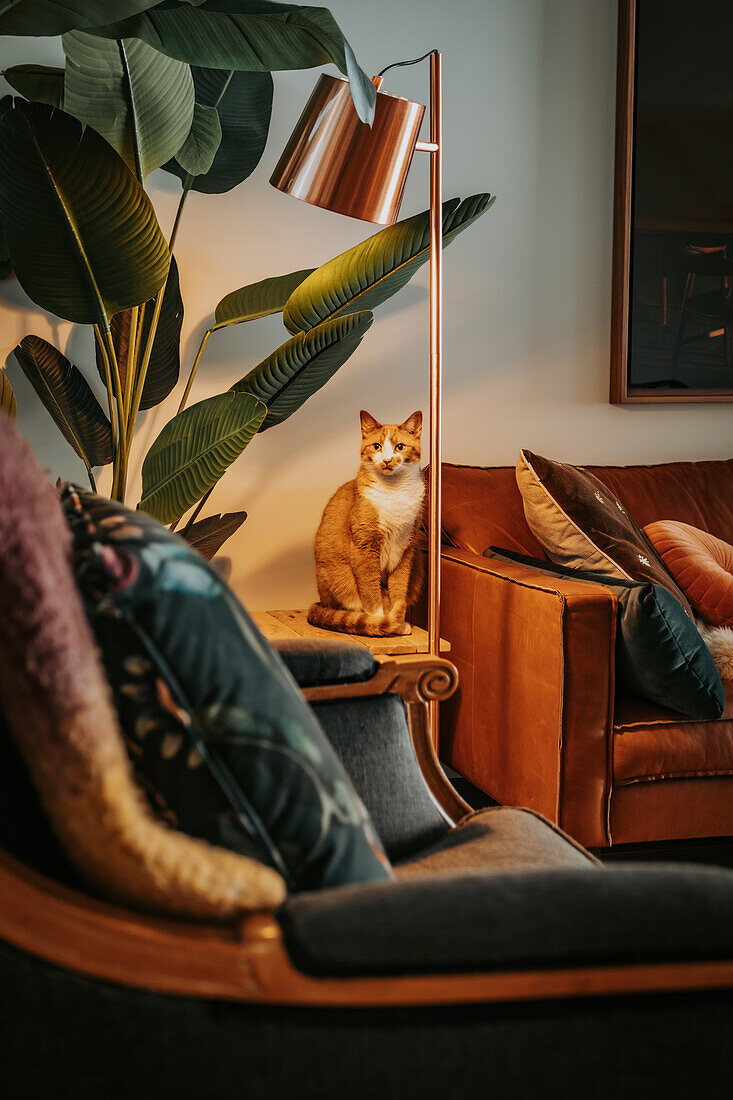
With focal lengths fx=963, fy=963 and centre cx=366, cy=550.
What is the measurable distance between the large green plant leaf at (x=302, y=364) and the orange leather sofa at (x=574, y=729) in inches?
21.8

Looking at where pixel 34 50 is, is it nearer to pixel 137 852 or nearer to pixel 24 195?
pixel 24 195

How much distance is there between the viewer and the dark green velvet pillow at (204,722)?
689 millimetres

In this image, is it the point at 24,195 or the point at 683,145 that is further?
the point at 683,145

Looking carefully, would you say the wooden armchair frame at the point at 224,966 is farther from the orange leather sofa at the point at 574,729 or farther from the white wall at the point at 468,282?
the white wall at the point at 468,282

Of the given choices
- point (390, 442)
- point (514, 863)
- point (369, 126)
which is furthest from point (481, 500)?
point (514, 863)

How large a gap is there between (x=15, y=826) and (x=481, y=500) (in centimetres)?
185

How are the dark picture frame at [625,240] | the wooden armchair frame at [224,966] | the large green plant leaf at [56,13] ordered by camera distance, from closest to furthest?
the wooden armchair frame at [224,966] < the large green plant leaf at [56,13] < the dark picture frame at [625,240]

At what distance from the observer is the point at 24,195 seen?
1.70 metres

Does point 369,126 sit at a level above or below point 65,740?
above

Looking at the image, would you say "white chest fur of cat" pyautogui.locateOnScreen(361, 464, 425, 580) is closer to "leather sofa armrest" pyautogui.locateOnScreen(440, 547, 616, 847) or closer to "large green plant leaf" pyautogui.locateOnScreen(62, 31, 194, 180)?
"leather sofa armrest" pyautogui.locateOnScreen(440, 547, 616, 847)

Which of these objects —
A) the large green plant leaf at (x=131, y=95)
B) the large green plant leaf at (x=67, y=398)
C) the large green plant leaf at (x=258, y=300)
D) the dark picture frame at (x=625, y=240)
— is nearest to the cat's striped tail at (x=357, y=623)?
the large green plant leaf at (x=67, y=398)

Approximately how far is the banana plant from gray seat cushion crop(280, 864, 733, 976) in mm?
1274

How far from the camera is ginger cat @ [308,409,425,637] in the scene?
2.19 metres

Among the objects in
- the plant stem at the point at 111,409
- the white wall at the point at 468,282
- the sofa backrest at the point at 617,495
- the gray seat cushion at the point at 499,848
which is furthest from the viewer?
the white wall at the point at 468,282
